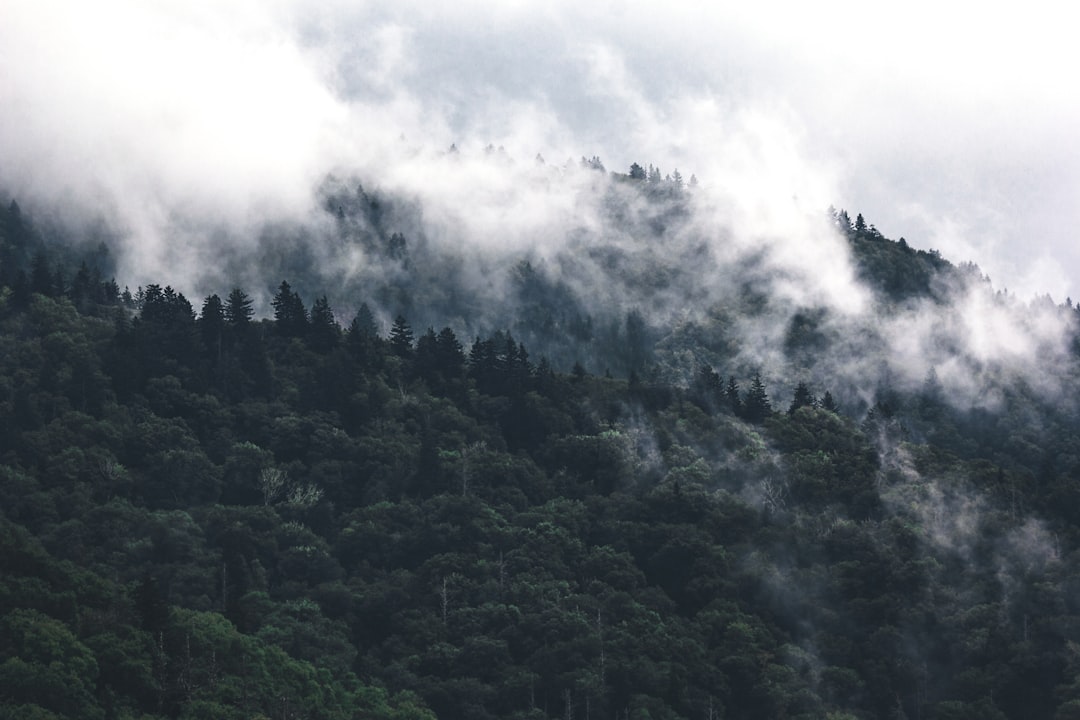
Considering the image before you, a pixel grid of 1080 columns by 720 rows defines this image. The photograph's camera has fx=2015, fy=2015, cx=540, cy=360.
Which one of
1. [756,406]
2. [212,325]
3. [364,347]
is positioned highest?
[364,347]

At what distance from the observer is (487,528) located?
120500mm

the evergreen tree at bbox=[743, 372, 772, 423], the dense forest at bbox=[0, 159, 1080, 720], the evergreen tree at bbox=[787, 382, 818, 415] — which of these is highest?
the evergreen tree at bbox=[787, 382, 818, 415]

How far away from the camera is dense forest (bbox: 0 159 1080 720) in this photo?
4104 inches

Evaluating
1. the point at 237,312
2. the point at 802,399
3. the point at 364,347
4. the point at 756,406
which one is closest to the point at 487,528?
the point at 364,347

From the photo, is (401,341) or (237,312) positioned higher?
(401,341)

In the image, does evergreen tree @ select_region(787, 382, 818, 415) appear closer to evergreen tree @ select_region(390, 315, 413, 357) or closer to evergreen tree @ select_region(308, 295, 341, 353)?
evergreen tree @ select_region(390, 315, 413, 357)

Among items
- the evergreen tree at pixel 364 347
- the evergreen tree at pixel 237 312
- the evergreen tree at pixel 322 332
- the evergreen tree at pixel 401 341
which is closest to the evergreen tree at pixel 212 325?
the evergreen tree at pixel 237 312

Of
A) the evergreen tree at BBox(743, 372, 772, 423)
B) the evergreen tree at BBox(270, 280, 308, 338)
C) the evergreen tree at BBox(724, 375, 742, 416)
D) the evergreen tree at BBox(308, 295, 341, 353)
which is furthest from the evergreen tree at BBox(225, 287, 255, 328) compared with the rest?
the evergreen tree at BBox(743, 372, 772, 423)

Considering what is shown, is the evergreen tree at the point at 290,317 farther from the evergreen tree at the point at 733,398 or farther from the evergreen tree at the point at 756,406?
the evergreen tree at the point at 756,406

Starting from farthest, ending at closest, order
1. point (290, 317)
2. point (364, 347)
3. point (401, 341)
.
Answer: point (401, 341) → point (290, 317) → point (364, 347)

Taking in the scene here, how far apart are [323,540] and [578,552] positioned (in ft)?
50.2

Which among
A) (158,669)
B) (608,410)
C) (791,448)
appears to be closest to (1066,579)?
(791,448)

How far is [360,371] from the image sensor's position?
5448 inches

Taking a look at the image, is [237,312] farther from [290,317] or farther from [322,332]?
[322,332]
